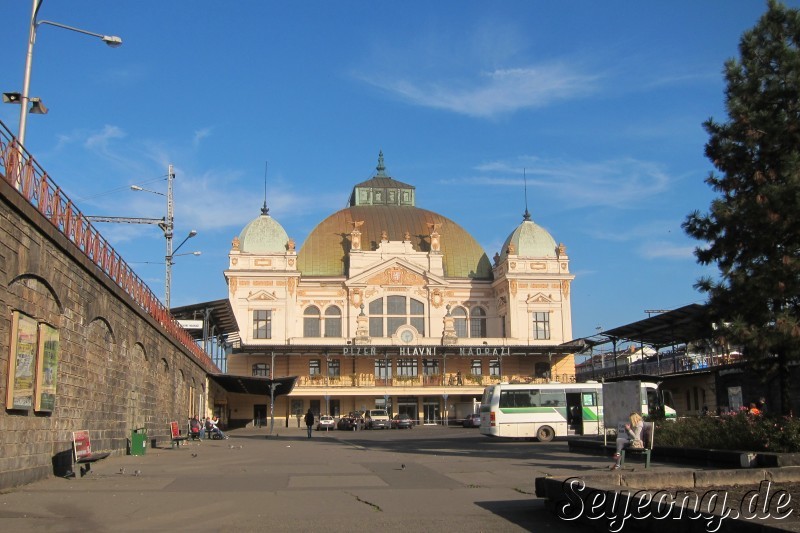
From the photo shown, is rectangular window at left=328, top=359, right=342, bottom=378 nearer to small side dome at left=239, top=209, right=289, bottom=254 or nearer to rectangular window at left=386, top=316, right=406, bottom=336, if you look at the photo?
rectangular window at left=386, top=316, right=406, bottom=336

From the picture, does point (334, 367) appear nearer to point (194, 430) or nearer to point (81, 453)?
point (194, 430)

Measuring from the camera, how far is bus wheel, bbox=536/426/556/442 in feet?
114

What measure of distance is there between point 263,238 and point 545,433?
43.3 m

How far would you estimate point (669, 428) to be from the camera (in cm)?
2248

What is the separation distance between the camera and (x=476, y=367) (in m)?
70.6

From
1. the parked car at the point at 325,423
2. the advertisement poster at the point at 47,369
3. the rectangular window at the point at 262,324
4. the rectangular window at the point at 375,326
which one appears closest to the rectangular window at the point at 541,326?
the rectangular window at the point at 375,326

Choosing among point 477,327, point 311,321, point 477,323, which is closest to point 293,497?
point 311,321

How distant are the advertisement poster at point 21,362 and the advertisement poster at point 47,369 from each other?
0.25m

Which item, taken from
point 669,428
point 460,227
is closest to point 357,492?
point 669,428

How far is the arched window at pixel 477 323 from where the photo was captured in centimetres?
7519

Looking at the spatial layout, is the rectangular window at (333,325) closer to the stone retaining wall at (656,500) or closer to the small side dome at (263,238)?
the small side dome at (263,238)

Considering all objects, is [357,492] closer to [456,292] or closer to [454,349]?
[454,349]

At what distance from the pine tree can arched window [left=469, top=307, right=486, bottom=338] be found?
2099 inches

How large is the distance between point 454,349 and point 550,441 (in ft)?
108
